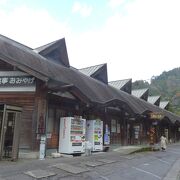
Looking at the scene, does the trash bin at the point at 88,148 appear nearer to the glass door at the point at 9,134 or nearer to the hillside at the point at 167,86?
the glass door at the point at 9,134

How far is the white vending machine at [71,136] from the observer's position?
1363cm

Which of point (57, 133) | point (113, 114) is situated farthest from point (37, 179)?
point (113, 114)

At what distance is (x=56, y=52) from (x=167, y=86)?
2600 inches

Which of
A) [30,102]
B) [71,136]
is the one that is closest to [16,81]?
[30,102]

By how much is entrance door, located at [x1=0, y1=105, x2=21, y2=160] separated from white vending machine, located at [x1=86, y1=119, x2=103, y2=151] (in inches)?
230

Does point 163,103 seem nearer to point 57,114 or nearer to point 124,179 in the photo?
point 57,114

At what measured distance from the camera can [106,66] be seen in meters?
25.3

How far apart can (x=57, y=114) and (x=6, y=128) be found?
4.14 meters

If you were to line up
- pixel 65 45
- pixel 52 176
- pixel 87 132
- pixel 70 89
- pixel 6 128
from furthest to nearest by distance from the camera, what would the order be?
pixel 65 45, pixel 87 132, pixel 70 89, pixel 6 128, pixel 52 176

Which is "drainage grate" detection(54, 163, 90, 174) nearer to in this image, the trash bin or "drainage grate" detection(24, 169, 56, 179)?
"drainage grate" detection(24, 169, 56, 179)

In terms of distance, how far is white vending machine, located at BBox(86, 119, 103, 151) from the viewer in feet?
52.0

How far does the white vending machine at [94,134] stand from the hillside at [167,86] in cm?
4862

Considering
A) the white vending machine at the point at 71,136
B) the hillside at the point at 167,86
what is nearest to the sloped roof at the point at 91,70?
the white vending machine at the point at 71,136

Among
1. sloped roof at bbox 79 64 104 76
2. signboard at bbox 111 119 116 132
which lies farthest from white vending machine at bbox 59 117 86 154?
sloped roof at bbox 79 64 104 76
